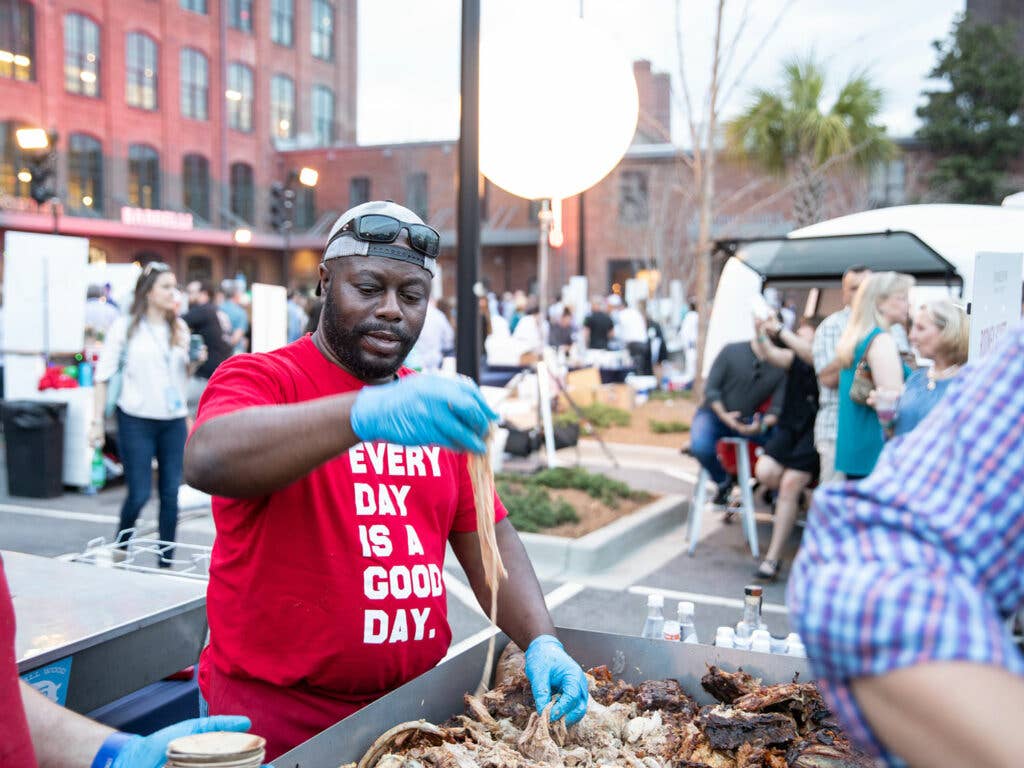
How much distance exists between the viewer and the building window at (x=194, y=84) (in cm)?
4000

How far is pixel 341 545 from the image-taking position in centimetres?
220

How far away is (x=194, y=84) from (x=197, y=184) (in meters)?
4.28

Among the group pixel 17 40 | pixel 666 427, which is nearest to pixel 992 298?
pixel 666 427

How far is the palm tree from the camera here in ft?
70.1

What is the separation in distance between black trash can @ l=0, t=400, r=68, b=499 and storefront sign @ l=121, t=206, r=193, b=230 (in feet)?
96.4

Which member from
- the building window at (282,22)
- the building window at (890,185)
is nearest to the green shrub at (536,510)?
the building window at (890,185)

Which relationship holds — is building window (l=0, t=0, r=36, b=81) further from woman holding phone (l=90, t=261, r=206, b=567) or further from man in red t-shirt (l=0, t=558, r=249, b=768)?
man in red t-shirt (l=0, t=558, r=249, b=768)

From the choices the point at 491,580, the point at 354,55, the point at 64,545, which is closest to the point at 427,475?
the point at 491,580

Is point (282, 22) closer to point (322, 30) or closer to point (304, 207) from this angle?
point (322, 30)

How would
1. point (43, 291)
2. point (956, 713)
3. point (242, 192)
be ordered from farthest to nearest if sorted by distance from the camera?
point (242, 192)
point (43, 291)
point (956, 713)

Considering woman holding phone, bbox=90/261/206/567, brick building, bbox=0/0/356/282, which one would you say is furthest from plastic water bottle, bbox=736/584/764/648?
brick building, bbox=0/0/356/282

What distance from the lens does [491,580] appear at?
243 centimetres

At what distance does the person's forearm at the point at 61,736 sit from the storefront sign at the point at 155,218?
3795 cm

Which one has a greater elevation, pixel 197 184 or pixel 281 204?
pixel 197 184
